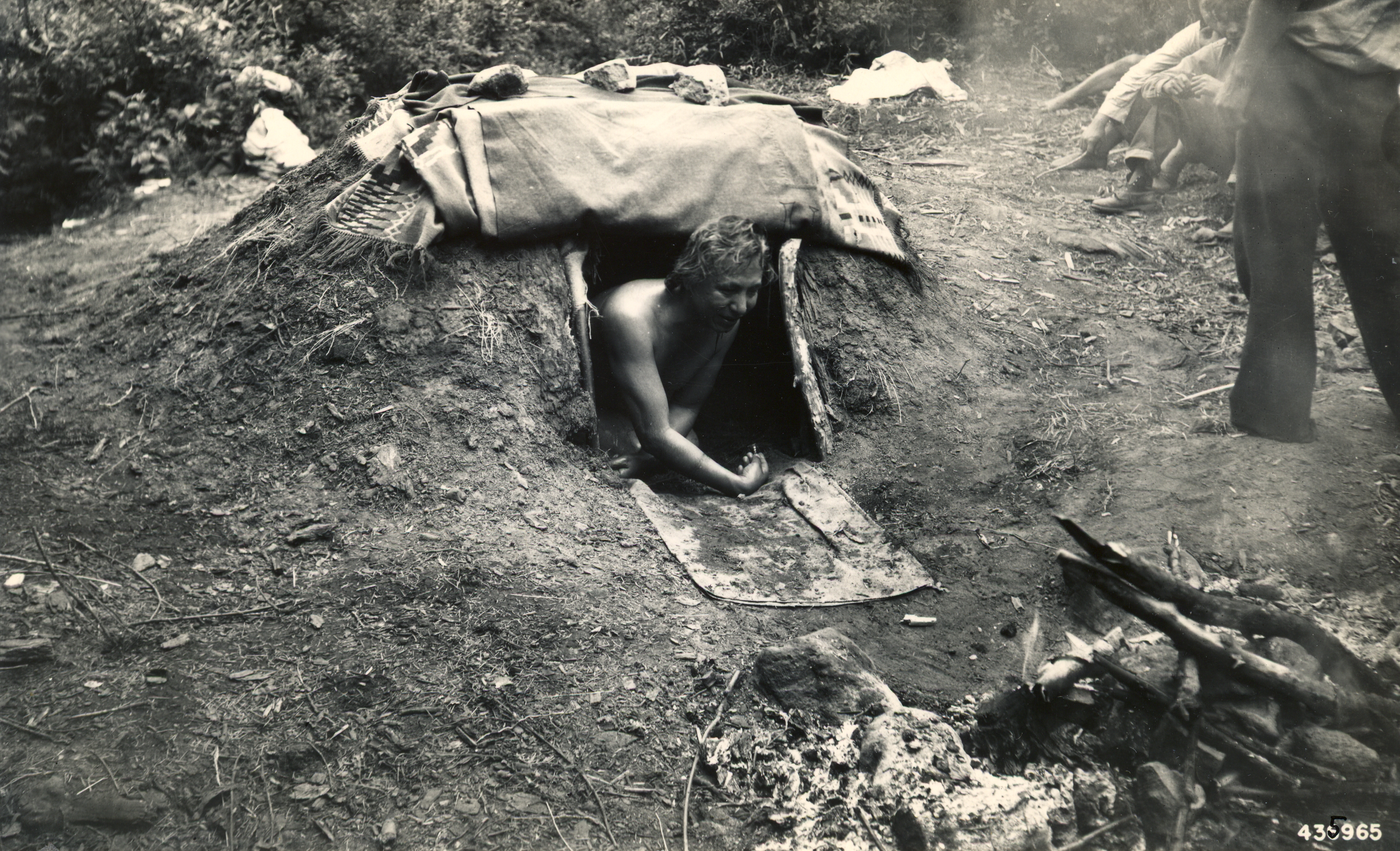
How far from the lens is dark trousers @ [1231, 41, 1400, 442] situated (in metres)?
3.05

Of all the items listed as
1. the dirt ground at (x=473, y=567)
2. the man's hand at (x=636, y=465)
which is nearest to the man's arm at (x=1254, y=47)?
the dirt ground at (x=473, y=567)

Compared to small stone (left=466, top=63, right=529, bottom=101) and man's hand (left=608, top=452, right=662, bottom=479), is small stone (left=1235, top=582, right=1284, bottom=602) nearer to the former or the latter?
man's hand (left=608, top=452, right=662, bottom=479)

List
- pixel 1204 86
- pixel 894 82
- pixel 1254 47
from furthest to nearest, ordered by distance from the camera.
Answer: pixel 894 82 < pixel 1204 86 < pixel 1254 47

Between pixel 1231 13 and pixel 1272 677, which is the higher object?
pixel 1231 13

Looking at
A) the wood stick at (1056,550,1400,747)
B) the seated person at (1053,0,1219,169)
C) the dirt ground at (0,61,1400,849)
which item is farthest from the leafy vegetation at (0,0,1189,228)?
the wood stick at (1056,550,1400,747)

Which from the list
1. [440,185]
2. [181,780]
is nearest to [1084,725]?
[181,780]

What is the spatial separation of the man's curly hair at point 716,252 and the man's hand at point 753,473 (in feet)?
2.92

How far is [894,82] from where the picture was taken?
8281 millimetres

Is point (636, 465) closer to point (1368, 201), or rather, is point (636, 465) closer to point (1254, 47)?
point (1254, 47)

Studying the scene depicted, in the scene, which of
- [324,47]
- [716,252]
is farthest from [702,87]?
[324,47]

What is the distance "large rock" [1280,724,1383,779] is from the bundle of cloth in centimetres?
285

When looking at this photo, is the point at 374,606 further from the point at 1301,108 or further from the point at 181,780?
the point at 1301,108

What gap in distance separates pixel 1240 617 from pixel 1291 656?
16 cm

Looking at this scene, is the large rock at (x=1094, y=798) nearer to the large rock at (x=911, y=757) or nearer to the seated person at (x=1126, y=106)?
the large rock at (x=911, y=757)
